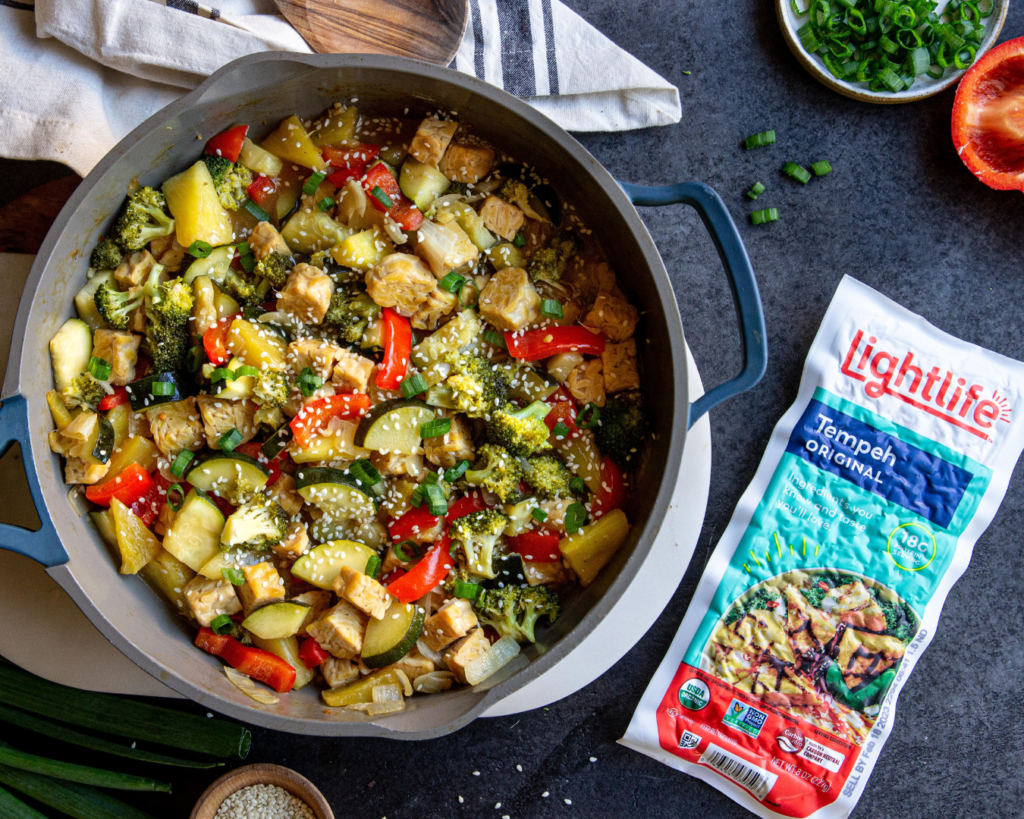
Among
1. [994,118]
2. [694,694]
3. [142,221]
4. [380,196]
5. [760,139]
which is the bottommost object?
[694,694]

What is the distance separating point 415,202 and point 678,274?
1.09 metres

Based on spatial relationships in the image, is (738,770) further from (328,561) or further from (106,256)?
(106,256)

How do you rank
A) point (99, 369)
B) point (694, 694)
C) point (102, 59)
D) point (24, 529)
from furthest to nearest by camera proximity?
point (694, 694), point (102, 59), point (99, 369), point (24, 529)

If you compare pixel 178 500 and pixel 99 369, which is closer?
pixel 99 369

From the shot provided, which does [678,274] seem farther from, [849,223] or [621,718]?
[621,718]

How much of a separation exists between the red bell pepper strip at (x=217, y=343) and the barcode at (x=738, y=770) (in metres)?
2.36

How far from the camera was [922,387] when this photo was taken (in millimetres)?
2900

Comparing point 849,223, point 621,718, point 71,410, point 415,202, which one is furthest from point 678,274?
point 71,410

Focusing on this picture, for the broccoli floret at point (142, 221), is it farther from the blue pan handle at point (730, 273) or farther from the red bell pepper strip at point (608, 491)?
the red bell pepper strip at point (608, 491)

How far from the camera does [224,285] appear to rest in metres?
2.35

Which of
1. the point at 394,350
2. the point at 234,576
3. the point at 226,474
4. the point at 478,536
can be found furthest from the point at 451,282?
the point at 234,576

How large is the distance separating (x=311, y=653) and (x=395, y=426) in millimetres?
809

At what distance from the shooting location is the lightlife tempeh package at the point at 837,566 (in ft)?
9.34

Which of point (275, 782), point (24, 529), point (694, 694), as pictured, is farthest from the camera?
point (694, 694)
